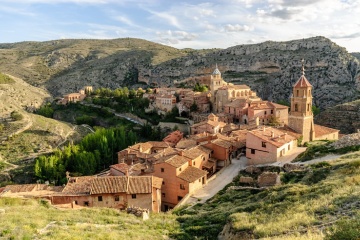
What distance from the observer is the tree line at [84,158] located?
140ft

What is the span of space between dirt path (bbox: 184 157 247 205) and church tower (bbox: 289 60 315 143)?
7614mm

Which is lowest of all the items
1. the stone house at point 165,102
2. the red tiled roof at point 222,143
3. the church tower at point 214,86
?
the red tiled roof at point 222,143

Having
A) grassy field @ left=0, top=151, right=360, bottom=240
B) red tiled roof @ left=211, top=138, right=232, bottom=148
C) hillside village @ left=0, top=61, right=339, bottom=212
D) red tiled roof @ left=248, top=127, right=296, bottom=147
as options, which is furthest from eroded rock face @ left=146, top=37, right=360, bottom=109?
grassy field @ left=0, top=151, right=360, bottom=240

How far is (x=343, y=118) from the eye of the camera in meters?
62.6

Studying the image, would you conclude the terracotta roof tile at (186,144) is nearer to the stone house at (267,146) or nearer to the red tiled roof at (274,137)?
the stone house at (267,146)

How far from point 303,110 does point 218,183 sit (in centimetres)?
1445

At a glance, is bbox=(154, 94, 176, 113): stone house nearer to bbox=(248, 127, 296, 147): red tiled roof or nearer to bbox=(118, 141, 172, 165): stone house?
bbox=(118, 141, 172, 165): stone house

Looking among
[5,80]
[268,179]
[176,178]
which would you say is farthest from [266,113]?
[5,80]

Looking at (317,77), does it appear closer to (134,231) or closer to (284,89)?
(284,89)

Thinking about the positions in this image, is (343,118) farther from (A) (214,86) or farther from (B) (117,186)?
(B) (117,186)

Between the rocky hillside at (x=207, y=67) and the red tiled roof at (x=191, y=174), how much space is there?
63464 millimetres

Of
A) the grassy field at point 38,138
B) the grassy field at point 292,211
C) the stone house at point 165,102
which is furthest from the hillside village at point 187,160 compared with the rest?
the grassy field at point 38,138

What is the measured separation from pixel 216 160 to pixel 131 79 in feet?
315

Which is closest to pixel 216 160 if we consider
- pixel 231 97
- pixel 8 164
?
pixel 231 97
